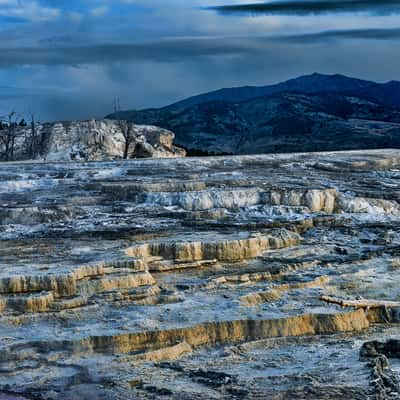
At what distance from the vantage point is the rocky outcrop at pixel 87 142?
37812mm

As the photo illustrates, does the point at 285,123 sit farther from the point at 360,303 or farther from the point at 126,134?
the point at 360,303

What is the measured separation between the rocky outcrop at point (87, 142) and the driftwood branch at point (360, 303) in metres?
24.5

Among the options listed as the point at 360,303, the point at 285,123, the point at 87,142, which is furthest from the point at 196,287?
the point at 285,123

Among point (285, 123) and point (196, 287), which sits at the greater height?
point (285, 123)

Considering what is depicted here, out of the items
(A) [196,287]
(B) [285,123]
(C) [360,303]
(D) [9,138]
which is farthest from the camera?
(B) [285,123]

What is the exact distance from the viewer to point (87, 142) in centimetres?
3812

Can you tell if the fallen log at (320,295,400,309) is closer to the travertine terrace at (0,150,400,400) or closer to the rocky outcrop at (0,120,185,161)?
the travertine terrace at (0,150,400,400)

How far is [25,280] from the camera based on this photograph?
1341cm

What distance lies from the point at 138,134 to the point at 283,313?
28.0 metres

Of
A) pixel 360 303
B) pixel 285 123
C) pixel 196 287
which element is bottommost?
pixel 360 303

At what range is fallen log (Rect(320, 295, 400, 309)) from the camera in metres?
13.5

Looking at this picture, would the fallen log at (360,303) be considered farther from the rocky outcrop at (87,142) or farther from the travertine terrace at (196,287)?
the rocky outcrop at (87,142)

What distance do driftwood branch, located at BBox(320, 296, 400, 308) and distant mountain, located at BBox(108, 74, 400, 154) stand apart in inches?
2561

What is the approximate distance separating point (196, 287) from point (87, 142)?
24840 millimetres
